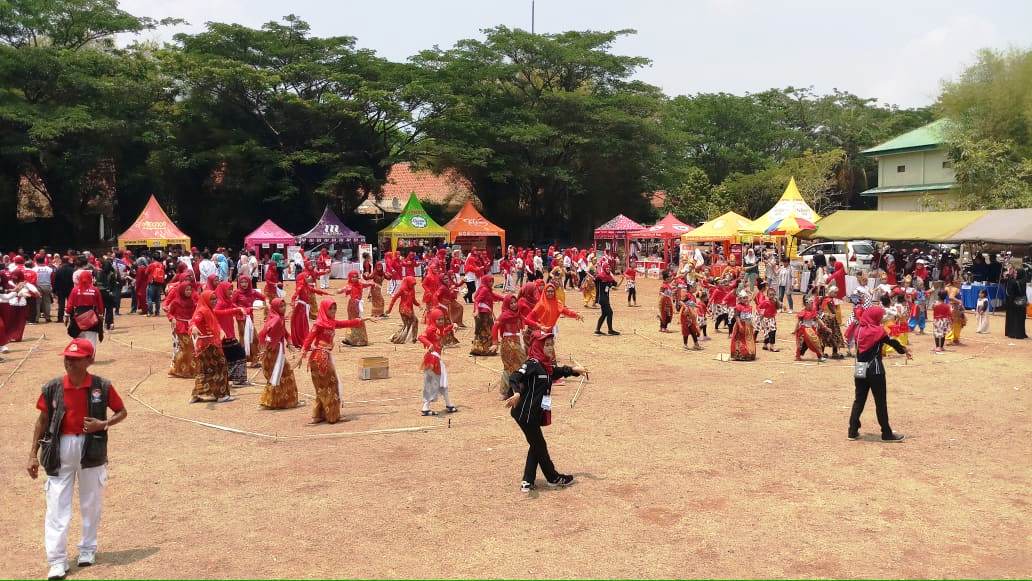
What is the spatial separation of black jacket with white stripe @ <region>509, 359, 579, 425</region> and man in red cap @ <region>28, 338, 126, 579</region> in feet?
11.8

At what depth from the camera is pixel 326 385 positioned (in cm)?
1152

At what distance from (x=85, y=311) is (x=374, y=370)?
190 inches

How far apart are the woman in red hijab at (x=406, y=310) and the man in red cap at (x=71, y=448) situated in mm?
11184

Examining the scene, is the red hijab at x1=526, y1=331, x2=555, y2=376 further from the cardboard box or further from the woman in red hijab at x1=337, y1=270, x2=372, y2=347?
the woman in red hijab at x1=337, y1=270, x2=372, y2=347

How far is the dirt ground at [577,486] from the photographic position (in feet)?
22.4

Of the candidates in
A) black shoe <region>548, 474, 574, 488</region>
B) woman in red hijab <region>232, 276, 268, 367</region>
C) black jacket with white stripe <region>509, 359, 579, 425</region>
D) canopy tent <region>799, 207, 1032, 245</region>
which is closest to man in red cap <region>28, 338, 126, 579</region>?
black jacket with white stripe <region>509, 359, 579, 425</region>

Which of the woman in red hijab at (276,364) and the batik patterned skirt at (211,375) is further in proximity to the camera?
the batik patterned skirt at (211,375)

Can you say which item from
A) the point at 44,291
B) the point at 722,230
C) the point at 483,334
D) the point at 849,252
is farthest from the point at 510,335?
the point at 849,252

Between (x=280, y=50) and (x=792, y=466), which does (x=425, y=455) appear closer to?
(x=792, y=466)

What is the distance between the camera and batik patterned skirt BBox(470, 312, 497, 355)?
17.1 metres

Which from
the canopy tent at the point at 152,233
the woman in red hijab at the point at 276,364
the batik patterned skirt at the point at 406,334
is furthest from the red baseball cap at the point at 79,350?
the canopy tent at the point at 152,233

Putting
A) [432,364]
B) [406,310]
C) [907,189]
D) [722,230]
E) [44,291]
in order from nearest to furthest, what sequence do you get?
1. [432,364]
2. [406,310]
3. [44,291]
4. [722,230]
5. [907,189]

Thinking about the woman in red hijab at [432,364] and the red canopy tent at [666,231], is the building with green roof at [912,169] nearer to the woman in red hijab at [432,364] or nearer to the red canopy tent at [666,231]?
the red canopy tent at [666,231]

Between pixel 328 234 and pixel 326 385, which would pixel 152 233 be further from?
pixel 326 385
